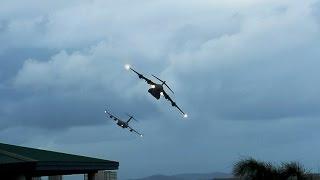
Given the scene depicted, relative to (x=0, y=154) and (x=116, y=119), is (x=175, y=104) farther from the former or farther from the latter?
(x=116, y=119)

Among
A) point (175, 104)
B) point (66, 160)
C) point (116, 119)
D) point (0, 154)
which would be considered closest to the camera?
point (0, 154)

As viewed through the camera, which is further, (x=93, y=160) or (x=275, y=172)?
(x=275, y=172)

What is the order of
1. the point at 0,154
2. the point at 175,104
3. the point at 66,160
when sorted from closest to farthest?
the point at 0,154 < the point at 66,160 < the point at 175,104

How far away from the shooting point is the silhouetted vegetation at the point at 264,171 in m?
42.5

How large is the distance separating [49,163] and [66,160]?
116 inches

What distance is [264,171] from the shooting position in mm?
42688

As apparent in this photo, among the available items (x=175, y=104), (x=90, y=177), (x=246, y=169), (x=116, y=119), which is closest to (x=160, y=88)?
(x=175, y=104)

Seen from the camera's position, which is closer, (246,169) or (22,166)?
(22,166)

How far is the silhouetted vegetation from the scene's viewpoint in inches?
1674

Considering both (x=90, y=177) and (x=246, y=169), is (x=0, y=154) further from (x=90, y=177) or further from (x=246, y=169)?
(x=246, y=169)

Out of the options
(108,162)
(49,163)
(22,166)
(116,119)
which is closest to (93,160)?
(108,162)

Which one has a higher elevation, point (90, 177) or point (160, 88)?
point (160, 88)

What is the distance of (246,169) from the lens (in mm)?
42500

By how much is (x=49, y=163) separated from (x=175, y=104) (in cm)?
1318
